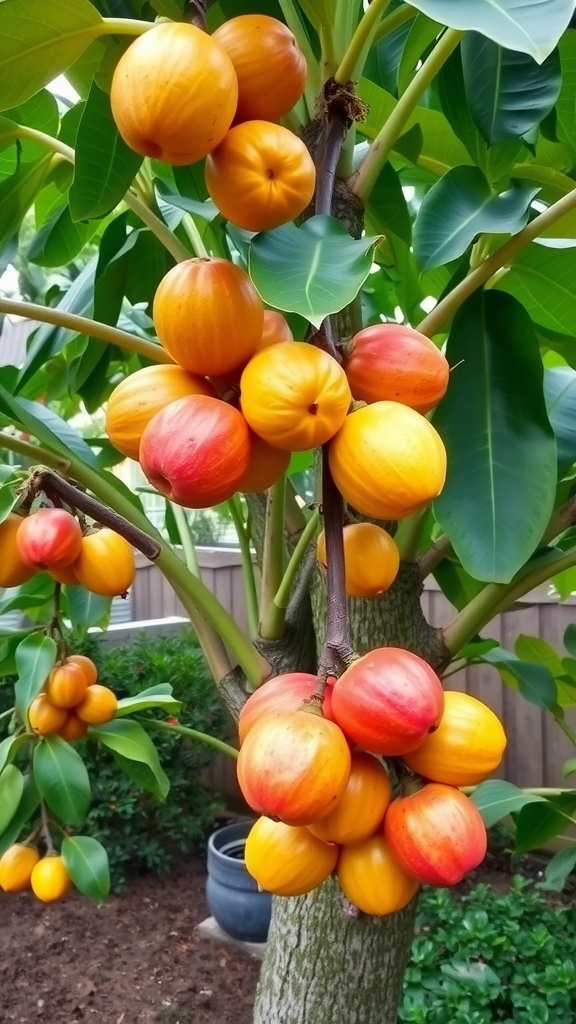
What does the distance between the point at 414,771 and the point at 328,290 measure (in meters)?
0.27

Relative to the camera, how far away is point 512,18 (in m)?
0.41

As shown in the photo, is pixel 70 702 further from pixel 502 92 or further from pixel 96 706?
pixel 502 92

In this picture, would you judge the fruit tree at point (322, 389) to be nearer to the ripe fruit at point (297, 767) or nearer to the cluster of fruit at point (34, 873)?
the ripe fruit at point (297, 767)

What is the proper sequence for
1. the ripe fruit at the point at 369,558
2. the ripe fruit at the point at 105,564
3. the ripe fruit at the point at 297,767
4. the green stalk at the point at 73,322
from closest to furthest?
the ripe fruit at the point at 297,767 → the ripe fruit at the point at 369,558 → the green stalk at the point at 73,322 → the ripe fruit at the point at 105,564

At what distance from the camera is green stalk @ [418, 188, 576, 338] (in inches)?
23.8

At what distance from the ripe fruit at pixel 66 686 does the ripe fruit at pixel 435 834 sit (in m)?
0.79

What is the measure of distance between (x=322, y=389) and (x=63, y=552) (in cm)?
44

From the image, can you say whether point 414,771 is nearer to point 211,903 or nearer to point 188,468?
point 188,468

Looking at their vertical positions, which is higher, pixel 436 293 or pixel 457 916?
pixel 436 293

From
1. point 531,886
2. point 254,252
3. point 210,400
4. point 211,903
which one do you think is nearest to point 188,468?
point 210,400

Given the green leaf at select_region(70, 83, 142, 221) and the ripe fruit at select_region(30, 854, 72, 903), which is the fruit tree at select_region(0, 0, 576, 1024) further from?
the ripe fruit at select_region(30, 854, 72, 903)

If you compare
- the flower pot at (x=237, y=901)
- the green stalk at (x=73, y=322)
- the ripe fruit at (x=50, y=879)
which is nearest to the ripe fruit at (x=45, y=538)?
the green stalk at (x=73, y=322)

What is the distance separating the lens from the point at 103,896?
1.26 meters

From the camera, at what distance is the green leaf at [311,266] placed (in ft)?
1.34
